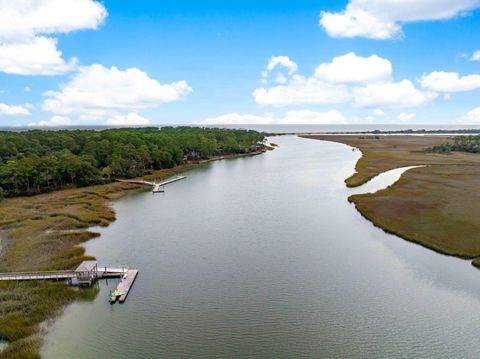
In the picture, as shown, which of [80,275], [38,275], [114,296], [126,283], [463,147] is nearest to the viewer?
[114,296]

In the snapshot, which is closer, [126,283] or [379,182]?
[126,283]

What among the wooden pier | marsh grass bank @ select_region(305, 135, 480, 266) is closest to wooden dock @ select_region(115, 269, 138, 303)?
the wooden pier

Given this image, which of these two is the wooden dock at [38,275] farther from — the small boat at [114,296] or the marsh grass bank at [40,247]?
the small boat at [114,296]

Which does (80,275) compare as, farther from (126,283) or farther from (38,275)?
(126,283)

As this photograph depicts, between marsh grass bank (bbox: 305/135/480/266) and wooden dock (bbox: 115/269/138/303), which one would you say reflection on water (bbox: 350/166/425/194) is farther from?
wooden dock (bbox: 115/269/138/303)

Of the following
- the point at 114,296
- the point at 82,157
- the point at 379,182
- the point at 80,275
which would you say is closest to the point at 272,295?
the point at 114,296

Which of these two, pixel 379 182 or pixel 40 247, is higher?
pixel 379 182

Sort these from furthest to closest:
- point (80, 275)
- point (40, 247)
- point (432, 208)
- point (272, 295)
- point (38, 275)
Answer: point (432, 208) < point (40, 247) < point (38, 275) < point (80, 275) < point (272, 295)

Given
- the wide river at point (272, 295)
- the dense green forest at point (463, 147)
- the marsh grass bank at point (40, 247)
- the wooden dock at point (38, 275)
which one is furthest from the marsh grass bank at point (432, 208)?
the dense green forest at point (463, 147)

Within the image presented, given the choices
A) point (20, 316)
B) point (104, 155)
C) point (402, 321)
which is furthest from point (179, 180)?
point (402, 321)
